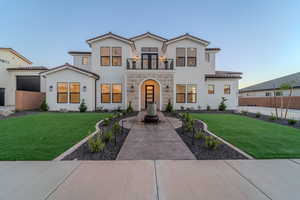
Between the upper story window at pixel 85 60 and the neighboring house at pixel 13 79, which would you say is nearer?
the neighboring house at pixel 13 79

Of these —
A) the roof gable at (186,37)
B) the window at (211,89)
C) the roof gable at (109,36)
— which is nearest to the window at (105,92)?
the roof gable at (109,36)

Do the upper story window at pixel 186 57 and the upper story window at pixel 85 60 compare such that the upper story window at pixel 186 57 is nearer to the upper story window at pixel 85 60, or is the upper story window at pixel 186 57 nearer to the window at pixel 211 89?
the window at pixel 211 89

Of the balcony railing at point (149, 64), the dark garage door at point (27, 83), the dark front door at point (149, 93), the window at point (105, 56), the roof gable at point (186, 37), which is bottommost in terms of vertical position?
the dark front door at point (149, 93)

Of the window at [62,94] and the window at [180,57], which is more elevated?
the window at [180,57]

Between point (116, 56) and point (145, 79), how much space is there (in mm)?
4167

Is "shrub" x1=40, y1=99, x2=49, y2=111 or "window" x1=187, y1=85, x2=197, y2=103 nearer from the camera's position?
"shrub" x1=40, y1=99, x2=49, y2=111

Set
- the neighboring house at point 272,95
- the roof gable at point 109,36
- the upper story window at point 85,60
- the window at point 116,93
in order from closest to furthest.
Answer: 1. the roof gable at point 109,36
2. the window at point 116,93
3. the upper story window at point 85,60
4. the neighboring house at point 272,95

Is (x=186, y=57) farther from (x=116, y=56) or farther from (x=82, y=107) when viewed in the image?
(x=82, y=107)

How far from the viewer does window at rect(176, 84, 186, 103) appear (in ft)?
45.1

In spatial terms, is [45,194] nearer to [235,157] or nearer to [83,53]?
[235,157]

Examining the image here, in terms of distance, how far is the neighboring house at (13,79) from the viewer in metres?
15.7

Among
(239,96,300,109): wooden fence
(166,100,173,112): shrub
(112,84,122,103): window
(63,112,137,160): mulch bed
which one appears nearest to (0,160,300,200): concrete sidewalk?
(63,112,137,160): mulch bed

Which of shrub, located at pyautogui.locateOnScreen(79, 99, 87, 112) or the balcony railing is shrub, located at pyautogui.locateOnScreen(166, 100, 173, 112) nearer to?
the balcony railing

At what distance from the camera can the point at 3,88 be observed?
15.5 m
